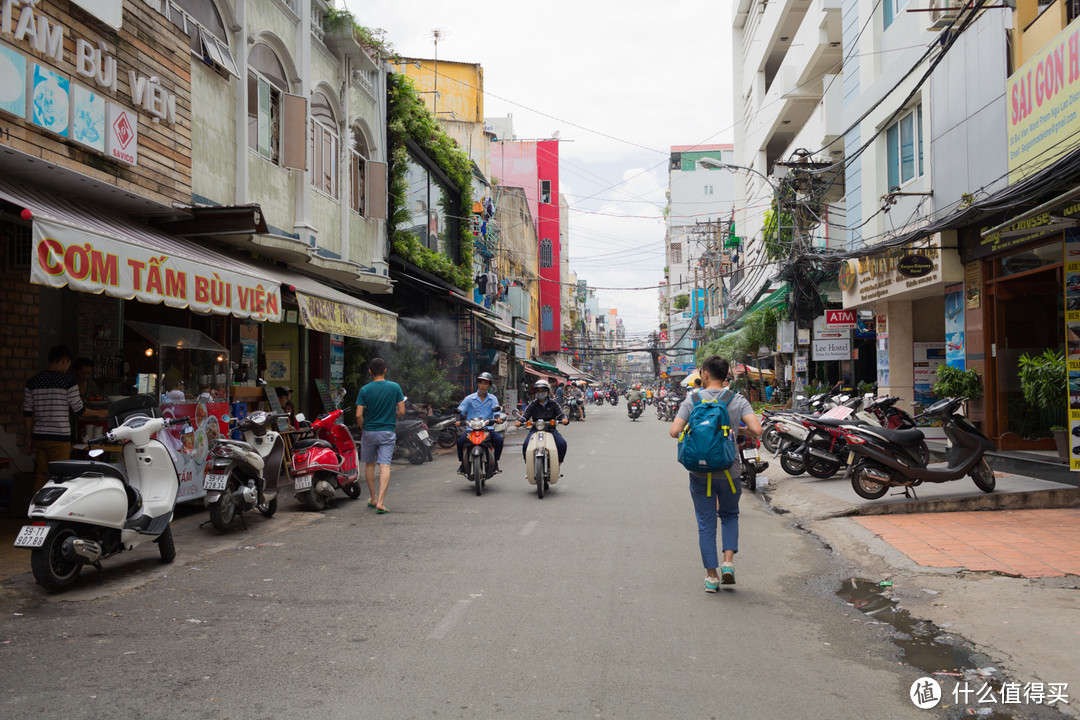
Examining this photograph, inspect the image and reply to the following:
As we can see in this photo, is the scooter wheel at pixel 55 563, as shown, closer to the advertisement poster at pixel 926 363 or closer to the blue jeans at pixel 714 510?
the blue jeans at pixel 714 510

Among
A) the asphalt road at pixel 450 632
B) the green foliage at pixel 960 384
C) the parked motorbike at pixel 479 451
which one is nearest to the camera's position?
the asphalt road at pixel 450 632

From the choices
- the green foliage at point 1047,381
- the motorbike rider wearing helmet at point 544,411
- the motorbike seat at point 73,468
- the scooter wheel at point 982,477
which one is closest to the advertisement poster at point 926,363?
the green foliage at point 1047,381

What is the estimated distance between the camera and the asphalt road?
3.87 m

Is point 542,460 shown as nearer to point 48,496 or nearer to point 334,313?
point 334,313

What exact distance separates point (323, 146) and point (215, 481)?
1035 centimetres

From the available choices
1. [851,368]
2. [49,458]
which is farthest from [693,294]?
[49,458]

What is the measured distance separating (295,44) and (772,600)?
1378 centimetres

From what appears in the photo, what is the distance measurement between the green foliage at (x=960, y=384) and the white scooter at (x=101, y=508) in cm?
1169

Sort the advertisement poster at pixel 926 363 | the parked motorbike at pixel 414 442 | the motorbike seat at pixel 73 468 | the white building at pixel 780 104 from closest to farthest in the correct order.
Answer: the motorbike seat at pixel 73 468 < the parked motorbike at pixel 414 442 < the advertisement poster at pixel 926 363 < the white building at pixel 780 104

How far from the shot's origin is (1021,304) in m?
12.8

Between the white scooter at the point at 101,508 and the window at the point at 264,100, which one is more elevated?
the window at the point at 264,100

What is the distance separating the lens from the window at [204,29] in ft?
37.6

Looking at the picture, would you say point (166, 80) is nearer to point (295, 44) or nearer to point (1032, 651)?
point (295, 44)

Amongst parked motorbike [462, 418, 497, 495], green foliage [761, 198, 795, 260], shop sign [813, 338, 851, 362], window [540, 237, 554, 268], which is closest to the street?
parked motorbike [462, 418, 497, 495]
